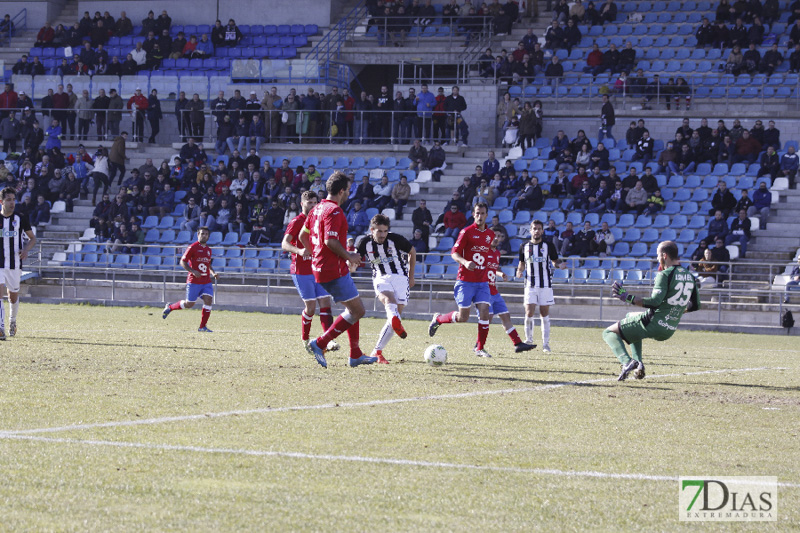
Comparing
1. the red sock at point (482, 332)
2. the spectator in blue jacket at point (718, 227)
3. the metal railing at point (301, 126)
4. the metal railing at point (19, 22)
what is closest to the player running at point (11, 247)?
the red sock at point (482, 332)

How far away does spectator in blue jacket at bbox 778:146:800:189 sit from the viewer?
1135 inches

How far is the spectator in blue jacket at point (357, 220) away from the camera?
94.5 feet

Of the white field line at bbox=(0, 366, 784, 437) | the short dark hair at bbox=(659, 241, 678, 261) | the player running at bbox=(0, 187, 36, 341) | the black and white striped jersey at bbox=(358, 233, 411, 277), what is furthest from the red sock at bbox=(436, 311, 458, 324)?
the player running at bbox=(0, 187, 36, 341)

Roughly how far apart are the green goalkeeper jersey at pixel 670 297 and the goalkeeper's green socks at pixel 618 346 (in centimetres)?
52

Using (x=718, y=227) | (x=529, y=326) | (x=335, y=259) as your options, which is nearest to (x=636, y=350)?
(x=335, y=259)

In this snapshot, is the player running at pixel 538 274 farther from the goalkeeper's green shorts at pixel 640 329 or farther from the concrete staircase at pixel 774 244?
the concrete staircase at pixel 774 244

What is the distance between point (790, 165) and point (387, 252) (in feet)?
61.2

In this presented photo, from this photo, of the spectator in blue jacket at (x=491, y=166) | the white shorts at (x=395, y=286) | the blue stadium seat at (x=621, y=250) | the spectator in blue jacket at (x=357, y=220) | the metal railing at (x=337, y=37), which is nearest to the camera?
the white shorts at (x=395, y=286)

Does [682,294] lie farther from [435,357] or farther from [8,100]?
[8,100]

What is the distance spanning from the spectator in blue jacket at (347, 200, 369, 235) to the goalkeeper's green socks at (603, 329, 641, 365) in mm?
17373

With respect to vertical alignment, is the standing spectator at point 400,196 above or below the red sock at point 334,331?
above

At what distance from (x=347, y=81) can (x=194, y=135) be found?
602cm

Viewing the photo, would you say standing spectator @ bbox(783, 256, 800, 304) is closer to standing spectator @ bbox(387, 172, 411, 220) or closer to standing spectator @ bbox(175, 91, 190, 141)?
standing spectator @ bbox(387, 172, 411, 220)

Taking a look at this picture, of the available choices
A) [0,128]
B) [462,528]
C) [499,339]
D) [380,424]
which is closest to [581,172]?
[499,339]
